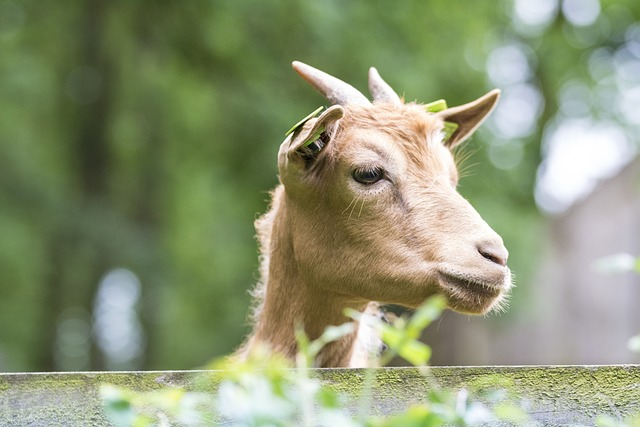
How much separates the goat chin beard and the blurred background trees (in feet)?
34.3

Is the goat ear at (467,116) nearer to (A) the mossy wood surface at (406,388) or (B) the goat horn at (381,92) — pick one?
(B) the goat horn at (381,92)

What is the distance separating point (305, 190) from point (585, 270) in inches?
939

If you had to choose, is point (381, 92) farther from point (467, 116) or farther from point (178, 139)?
point (178, 139)

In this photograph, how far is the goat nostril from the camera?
4812 mm

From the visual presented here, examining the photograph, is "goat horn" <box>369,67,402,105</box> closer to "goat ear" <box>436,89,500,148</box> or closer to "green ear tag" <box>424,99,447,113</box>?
"green ear tag" <box>424,99,447,113</box>

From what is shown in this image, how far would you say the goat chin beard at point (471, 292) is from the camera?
4.79 metres

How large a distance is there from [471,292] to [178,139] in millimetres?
16450

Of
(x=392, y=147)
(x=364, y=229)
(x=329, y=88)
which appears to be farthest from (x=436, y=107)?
(x=364, y=229)

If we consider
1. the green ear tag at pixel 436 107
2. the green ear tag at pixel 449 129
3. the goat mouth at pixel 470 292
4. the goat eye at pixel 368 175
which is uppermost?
the green ear tag at pixel 436 107

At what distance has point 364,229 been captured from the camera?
208 inches

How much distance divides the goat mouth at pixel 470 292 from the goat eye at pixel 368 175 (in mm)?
731

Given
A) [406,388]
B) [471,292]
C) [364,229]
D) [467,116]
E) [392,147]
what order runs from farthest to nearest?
1. [467,116]
2. [392,147]
3. [364,229]
4. [471,292]
5. [406,388]

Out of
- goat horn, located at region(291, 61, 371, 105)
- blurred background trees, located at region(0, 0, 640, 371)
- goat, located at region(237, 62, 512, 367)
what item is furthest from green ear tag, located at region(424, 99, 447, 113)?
blurred background trees, located at region(0, 0, 640, 371)

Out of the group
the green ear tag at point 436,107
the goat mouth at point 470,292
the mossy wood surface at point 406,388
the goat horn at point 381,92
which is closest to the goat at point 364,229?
→ the goat mouth at point 470,292
